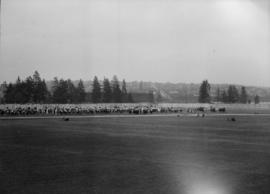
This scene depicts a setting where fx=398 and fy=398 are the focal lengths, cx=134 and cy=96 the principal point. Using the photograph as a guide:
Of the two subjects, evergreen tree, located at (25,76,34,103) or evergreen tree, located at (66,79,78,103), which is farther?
evergreen tree, located at (66,79,78,103)

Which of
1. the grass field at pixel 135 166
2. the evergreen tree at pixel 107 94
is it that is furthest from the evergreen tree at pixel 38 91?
the grass field at pixel 135 166

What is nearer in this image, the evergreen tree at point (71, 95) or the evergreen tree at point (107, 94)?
the evergreen tree at point (71, 95)

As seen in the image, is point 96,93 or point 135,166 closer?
point 135,166

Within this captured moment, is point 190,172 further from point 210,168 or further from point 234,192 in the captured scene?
point 234,192

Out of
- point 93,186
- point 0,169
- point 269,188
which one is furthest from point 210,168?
point 0,169

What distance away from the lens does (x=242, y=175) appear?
492 inches

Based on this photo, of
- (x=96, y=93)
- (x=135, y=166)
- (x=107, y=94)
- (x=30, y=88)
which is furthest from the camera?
(x=107, y=94)

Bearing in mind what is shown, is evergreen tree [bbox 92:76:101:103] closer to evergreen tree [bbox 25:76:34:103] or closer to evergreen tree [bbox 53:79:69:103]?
evergreen tree [bbox 53:79:69:103]

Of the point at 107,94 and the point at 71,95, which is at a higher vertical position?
the point at 107,94

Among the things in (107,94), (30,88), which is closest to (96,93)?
(107,94)

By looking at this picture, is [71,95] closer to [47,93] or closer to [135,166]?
[47,93]

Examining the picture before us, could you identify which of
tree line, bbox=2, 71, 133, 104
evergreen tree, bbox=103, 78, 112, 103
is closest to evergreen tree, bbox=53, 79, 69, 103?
tree line, bbox=2, 71, 133, 104

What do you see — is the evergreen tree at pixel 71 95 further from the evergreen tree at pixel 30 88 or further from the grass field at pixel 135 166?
the grass field at pixel 135 166

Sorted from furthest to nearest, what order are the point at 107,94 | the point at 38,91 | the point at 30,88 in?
1. the point at 107,94
2. the point at 38,91
3. the point at 30,88
